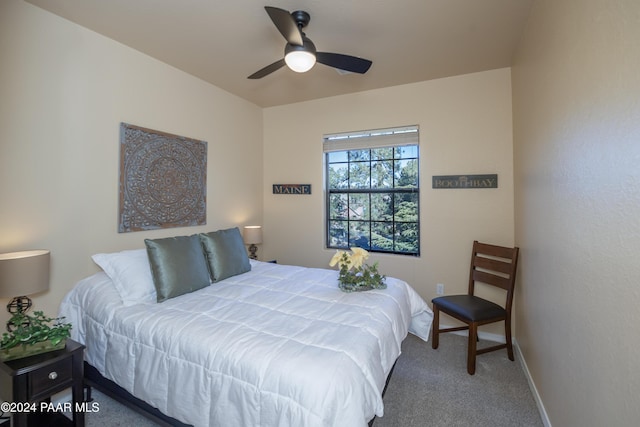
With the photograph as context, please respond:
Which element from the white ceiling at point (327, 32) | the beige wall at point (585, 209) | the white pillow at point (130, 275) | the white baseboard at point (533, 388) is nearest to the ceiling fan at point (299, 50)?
the white ceiling at point (327, 32)

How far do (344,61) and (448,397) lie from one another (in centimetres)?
252

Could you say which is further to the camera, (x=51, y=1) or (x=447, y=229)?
(x=447, y=229)

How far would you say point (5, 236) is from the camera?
5.89 feet

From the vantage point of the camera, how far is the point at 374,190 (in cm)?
351

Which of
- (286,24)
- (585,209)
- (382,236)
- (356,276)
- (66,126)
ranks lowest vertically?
(356,276)

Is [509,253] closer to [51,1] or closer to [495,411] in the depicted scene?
[495,411]

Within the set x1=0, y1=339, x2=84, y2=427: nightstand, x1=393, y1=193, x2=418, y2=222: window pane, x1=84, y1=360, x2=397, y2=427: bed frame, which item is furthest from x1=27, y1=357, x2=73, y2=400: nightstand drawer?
x1=393, y1=193, x2=418, y2=222: window pane

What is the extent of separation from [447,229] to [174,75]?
10.8 ft

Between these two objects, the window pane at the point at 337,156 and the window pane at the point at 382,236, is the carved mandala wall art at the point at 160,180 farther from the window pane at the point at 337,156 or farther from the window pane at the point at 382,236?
the window pane at the point at 382,236

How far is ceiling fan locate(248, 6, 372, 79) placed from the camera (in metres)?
1.63

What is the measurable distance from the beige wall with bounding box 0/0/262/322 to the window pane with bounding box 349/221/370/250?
2.08 meters

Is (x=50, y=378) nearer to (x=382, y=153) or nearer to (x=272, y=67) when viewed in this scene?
(x=272, y=67)

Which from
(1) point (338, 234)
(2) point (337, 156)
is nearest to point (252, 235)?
(1) point (338, 234)

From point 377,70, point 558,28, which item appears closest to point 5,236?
point 377,70
